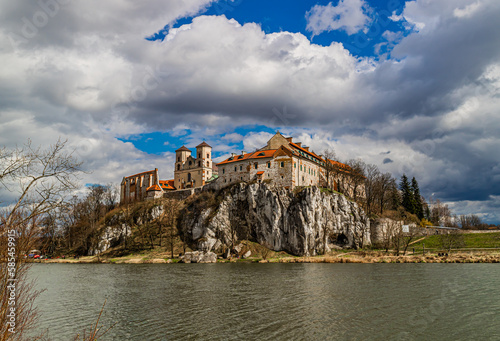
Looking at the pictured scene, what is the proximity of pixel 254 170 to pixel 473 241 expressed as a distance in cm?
5417

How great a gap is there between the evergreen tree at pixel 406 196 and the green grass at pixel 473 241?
60.3ft

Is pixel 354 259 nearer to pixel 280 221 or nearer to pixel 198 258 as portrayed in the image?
pixel 280 221

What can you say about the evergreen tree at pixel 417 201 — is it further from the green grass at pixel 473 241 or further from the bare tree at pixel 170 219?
the bare tree at pixel 170 219

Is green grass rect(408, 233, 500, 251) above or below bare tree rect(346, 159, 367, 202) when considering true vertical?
below

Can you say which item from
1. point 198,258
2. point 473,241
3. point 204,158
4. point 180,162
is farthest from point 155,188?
point 473,241

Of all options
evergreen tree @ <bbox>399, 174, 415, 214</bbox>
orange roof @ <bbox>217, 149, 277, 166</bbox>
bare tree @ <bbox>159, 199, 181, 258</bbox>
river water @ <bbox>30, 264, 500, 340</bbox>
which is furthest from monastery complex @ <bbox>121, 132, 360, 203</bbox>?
river water @ <bbox>30, 264, 500, 340</bbox>

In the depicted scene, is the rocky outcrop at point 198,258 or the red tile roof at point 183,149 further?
the red tile roof at point 183,149

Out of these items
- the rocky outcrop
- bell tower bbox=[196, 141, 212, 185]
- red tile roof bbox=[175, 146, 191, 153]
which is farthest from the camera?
red tile roof bbox=[175, 146, 191, 153]

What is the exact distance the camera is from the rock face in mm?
78062

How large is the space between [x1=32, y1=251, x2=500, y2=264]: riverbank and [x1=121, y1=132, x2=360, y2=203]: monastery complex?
22377 millimetres

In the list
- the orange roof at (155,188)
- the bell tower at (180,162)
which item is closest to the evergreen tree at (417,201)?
the bell tower at (180,162)

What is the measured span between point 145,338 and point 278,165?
234ft

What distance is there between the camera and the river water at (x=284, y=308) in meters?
18.8

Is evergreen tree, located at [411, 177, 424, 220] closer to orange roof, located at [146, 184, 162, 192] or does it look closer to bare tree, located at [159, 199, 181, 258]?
bare tree, located at [159, 199, 181, 258]
